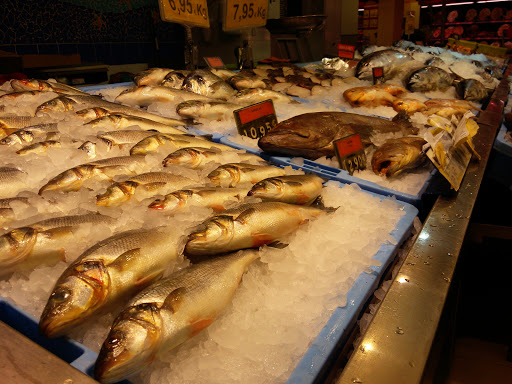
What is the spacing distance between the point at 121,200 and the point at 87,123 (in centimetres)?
129

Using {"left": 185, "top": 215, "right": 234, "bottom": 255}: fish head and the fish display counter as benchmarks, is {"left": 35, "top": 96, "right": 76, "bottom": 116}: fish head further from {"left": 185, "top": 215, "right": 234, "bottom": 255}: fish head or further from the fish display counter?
{"left": 185, "top": 215, "right": 234, "bottom": 255}: fish head

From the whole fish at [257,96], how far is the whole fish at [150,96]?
43 cm

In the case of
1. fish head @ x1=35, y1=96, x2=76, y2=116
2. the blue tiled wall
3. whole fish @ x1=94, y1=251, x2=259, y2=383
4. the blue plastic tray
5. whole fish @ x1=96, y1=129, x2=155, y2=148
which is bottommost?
the blue plastic tray

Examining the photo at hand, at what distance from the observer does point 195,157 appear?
2.18 meters

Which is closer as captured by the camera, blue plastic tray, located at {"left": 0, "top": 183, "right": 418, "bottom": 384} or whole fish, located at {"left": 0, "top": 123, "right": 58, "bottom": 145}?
blue plastic tray, located at {"left": 0, "top": 183, "right": 418, "bottom": 384}

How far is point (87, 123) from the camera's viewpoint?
2670 millimetres

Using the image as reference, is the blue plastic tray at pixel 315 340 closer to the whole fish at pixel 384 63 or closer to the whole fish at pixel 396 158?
the whole fish at pixel 396 158

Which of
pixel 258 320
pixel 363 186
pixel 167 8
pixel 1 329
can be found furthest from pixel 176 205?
pixel 167 8

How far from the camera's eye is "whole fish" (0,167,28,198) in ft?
5.94

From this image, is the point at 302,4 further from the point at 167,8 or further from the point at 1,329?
the point at 1,329

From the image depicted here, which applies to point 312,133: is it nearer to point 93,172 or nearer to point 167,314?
point 93,172

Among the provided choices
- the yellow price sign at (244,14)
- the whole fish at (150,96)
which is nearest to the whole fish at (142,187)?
the whole fish at (150,96)

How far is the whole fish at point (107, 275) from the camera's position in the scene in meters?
0.98

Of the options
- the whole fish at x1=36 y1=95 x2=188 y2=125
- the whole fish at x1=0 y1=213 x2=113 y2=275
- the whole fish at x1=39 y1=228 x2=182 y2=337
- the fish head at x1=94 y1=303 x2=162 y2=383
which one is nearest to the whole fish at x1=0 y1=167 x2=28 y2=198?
the whole fish at x1=0 y1=213 x2=113 y2=275
